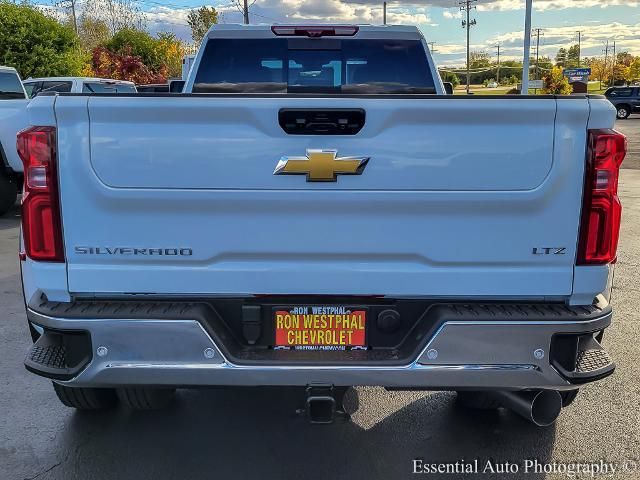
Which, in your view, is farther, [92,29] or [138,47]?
[92,29]

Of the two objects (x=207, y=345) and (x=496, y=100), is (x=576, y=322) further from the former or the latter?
(x=207, y=345)

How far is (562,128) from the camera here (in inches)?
99.0

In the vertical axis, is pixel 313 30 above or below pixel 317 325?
above

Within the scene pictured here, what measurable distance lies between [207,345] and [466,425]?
1.76 meters

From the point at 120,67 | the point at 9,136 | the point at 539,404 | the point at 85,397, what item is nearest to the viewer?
the point at 539,404

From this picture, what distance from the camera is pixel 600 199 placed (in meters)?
2.58

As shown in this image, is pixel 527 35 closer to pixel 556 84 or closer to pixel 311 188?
pixel 556 84

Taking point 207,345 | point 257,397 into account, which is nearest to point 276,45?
point 257,397

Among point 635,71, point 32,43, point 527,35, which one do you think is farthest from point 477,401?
point 635,71

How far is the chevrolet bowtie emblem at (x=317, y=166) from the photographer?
8.25 ft

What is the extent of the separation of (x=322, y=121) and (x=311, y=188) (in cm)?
27

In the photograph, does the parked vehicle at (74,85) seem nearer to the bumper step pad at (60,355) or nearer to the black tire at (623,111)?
the bumper step pad at (60,355)

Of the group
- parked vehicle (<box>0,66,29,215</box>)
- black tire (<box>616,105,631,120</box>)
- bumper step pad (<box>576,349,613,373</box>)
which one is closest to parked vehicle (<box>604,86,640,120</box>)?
black tire (<box>616,105,631,120</box>)

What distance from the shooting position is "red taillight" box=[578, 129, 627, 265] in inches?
100
